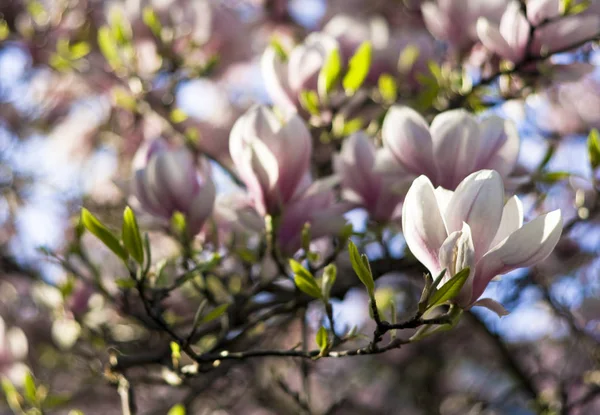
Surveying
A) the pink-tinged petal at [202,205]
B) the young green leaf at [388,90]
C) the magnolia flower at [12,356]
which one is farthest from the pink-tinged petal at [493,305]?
the magnolia flower at [12,356]

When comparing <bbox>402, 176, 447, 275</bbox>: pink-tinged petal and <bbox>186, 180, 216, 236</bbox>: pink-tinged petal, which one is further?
<bbox>186, 180, 216, 236</bbox>: pink-tinged petal

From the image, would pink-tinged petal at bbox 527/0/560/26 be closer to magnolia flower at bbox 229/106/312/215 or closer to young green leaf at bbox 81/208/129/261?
magnolia flower at bbox 229/106/312/215

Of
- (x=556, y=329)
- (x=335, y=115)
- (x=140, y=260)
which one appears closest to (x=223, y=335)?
(x=140, y=260)

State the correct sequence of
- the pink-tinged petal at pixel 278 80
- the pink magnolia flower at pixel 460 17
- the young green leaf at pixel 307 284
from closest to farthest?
the young green leaf at pixel 307 284, the pink-tinged petal at pixel 278 80, the pink magnolia flower at pixel 460 17

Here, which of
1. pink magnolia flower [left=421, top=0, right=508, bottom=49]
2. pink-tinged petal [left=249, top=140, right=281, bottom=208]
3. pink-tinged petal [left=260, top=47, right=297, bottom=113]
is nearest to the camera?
pink-tinged petal [left=249, top=140, right=281, bottom=208]

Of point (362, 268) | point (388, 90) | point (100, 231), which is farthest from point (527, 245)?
point (388, 90)

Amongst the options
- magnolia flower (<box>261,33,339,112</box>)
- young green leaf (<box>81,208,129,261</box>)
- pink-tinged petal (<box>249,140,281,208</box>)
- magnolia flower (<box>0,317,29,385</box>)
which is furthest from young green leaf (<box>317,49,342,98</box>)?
magnolia flower (<box>0,317,29,385</box>)

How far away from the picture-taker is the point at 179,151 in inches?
37.6

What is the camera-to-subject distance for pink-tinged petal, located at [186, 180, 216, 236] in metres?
0.91

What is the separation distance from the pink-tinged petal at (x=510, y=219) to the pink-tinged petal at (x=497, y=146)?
0.48 ft

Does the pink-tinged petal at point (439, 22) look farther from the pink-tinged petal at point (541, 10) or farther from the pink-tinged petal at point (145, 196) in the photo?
the pink-tinged petal at point (145, 196)

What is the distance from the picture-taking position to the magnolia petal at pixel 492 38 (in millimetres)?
947

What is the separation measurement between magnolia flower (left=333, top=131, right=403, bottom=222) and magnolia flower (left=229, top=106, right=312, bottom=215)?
0.28 feet

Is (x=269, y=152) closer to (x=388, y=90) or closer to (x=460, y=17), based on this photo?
(x=388, y=90)
